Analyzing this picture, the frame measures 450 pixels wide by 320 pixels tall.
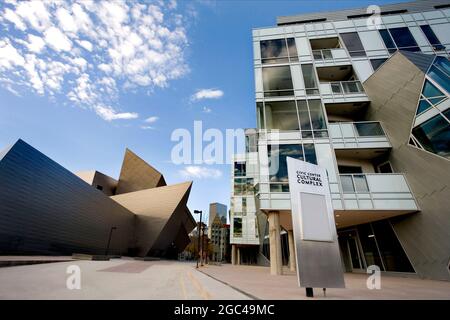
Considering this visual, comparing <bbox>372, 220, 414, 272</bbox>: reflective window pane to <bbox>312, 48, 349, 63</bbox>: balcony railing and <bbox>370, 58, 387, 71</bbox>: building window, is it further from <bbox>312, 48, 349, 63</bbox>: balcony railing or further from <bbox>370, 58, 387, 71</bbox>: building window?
<bbox>312, 48, 349, 63</bbox>: balcony railing

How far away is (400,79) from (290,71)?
703 centimetres

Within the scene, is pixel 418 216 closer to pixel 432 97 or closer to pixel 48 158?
pixel 432 97

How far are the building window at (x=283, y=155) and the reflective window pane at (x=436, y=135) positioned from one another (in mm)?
5371

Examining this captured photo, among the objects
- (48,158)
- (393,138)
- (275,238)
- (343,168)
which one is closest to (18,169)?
(48,158)

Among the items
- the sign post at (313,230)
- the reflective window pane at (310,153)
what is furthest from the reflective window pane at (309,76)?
the sign post at (313,230)

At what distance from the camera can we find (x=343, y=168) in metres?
14.9

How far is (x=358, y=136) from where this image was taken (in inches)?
549

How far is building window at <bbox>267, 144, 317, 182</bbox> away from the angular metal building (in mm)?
18883

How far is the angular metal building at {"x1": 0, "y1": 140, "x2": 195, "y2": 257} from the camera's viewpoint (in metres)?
15.7

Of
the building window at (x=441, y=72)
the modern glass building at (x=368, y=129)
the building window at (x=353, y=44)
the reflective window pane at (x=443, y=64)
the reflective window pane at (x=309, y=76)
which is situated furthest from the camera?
the building window at (x=353, y=44)

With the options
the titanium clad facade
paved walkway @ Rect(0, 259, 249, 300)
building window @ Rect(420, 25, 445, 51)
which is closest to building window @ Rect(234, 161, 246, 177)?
the titanium clad facade

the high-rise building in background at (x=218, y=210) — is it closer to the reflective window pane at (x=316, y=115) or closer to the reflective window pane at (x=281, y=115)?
the reflective window pane at (x=281, y=115)

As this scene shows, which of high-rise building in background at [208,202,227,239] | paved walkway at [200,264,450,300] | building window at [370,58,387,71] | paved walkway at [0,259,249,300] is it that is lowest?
paved walkway at [200,264,450,300]

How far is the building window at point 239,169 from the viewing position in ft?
131
